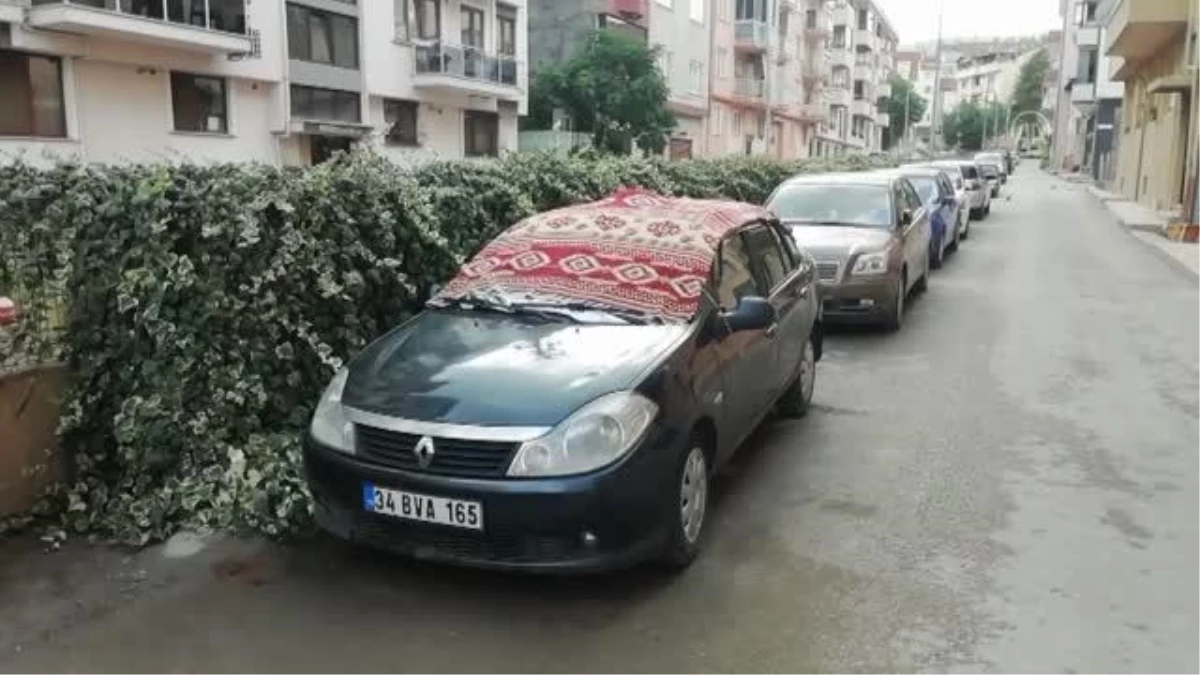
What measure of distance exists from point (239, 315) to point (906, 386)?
5040mm

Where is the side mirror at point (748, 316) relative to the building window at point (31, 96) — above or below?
below

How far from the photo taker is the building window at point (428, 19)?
104ft

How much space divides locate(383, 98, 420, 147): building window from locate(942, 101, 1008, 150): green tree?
91914 mm

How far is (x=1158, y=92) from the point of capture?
27.9m

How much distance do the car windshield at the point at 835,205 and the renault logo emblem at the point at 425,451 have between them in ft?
24.2

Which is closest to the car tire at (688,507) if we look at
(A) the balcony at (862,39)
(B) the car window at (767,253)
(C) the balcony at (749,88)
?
(B) the car window at (767,253)

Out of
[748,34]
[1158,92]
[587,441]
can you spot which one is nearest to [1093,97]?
[748,34]

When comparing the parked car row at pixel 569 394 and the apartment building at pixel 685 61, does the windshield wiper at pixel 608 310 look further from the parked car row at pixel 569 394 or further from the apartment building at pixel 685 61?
the apartment building at pixel 685 61

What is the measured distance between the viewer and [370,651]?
378cm

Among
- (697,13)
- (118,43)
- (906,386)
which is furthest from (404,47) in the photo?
(906,386)

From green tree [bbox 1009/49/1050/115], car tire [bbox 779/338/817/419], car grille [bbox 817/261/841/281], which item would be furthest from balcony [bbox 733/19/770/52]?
green tree [bbox 1009/49/1050/115]

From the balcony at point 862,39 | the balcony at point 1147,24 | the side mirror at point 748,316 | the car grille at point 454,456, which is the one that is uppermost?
the balcony at point 862,39

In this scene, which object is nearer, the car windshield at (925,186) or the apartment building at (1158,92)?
the car windshield at (925,186)

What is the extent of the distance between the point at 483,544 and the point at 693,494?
1039 millimetres
